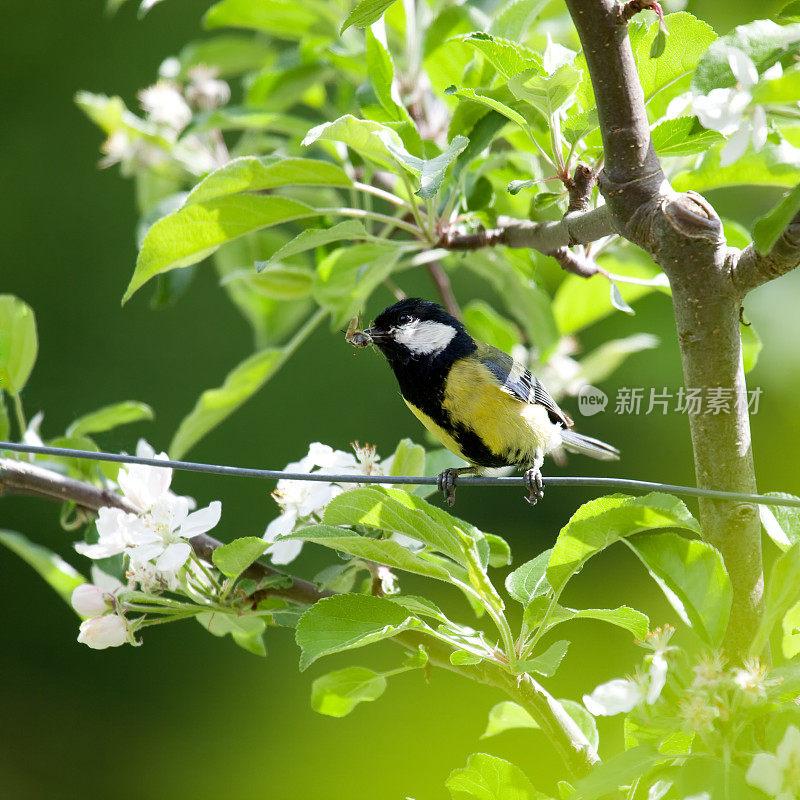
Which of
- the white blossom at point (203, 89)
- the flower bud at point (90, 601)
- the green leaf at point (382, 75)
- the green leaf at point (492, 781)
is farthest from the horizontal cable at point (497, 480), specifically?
the white blossom at point (203, 89)

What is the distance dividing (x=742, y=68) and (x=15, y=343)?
834 millimetres

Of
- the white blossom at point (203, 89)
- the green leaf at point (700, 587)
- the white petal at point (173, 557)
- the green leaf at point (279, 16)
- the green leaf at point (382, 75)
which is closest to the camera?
the green leaf at point (700, 587)

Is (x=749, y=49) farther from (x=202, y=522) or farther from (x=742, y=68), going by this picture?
(x=202, y=522)

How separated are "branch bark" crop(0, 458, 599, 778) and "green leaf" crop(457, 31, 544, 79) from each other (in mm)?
545

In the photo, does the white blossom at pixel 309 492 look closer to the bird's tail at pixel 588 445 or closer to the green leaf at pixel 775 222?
the green leaf at pixel 775 222

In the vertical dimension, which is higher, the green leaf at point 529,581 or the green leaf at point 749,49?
the green leaf at point 749,49

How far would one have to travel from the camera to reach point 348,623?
0.77 metres

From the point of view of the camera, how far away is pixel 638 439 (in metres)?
2.46

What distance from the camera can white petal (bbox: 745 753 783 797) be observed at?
0.61 meters

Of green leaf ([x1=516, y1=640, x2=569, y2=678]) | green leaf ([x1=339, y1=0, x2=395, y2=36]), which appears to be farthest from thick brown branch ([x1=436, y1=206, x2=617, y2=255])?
green leaf ([x1=516, y1=640, x2=569, y2=678])

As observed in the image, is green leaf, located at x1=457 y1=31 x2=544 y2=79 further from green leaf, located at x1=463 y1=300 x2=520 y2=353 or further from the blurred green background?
the blurred green background

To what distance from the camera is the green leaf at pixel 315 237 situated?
94 centimetres

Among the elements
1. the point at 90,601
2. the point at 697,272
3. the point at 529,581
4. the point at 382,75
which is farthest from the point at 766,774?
the point at 382,75

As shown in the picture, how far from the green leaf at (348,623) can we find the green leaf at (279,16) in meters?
1.01
